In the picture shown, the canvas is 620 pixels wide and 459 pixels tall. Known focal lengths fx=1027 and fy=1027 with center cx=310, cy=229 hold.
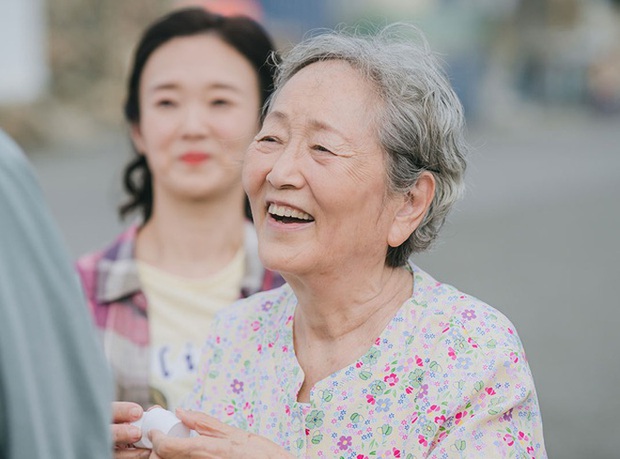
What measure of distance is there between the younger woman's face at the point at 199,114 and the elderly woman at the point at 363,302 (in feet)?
2.66

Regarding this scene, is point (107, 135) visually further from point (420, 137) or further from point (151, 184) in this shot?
point (420, 137)

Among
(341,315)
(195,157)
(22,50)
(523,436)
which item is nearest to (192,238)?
(195,157)

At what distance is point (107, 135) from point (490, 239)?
809cm

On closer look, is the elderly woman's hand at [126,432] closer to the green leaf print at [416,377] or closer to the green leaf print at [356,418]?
the green leaf print at [356,418]

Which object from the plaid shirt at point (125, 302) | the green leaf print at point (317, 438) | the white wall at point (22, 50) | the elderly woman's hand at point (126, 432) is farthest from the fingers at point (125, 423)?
the white wall at point (22, 50)

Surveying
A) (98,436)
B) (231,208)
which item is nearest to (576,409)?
(231,208)

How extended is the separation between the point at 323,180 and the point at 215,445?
1.98 ft

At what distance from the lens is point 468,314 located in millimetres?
2217

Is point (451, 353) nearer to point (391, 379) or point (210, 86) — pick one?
point (391, 379)

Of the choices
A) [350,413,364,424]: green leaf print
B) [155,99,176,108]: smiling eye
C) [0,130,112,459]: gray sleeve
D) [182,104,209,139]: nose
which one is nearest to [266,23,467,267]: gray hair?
[350,413,364,424]: green leaf print

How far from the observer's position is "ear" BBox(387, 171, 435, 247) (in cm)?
235

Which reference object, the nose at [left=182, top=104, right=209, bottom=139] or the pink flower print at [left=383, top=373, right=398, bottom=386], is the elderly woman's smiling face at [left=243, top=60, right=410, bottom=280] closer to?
the pink flower print at [left=383, top=373, right=398, bottom=386]

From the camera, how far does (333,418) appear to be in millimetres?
2201

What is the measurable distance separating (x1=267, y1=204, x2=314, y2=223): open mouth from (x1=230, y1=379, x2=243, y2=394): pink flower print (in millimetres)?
431
